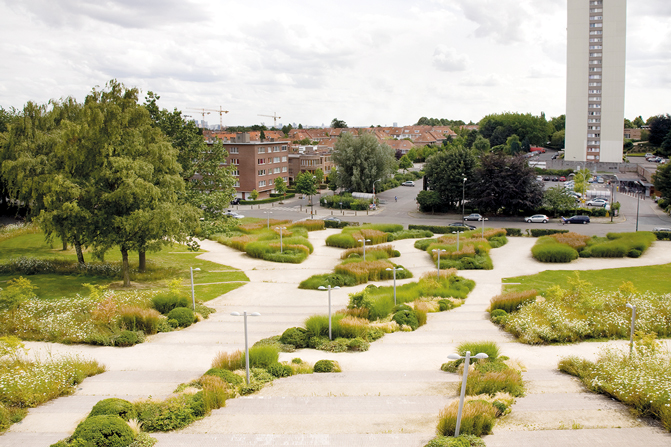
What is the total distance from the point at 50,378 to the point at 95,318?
22.8ft

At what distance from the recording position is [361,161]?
79.9m

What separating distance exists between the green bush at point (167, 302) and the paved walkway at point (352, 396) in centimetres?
227

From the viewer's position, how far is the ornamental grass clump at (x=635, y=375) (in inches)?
619

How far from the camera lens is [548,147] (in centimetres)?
16112

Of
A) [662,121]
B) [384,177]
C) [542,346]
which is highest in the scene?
[662,121]

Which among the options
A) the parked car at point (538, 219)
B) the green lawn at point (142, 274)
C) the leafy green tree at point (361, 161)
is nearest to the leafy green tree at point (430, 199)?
the leafy green tree at point (361, 161)

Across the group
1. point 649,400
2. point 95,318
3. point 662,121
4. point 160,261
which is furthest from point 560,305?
point 662,121

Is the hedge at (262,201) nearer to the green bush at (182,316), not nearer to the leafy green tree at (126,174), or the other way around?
the leafy green tree at (126,174)

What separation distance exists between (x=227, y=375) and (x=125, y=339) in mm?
7547

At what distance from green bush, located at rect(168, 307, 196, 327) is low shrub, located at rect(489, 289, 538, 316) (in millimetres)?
16559

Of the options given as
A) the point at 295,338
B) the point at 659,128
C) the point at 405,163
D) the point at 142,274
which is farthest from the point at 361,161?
the point at 659,128

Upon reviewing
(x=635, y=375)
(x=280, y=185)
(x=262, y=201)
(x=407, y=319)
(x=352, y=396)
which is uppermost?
(x=280, y=185)

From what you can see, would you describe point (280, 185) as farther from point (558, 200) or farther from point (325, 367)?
point (325, 367)

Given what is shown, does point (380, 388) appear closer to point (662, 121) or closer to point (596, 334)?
point (596, 334)
